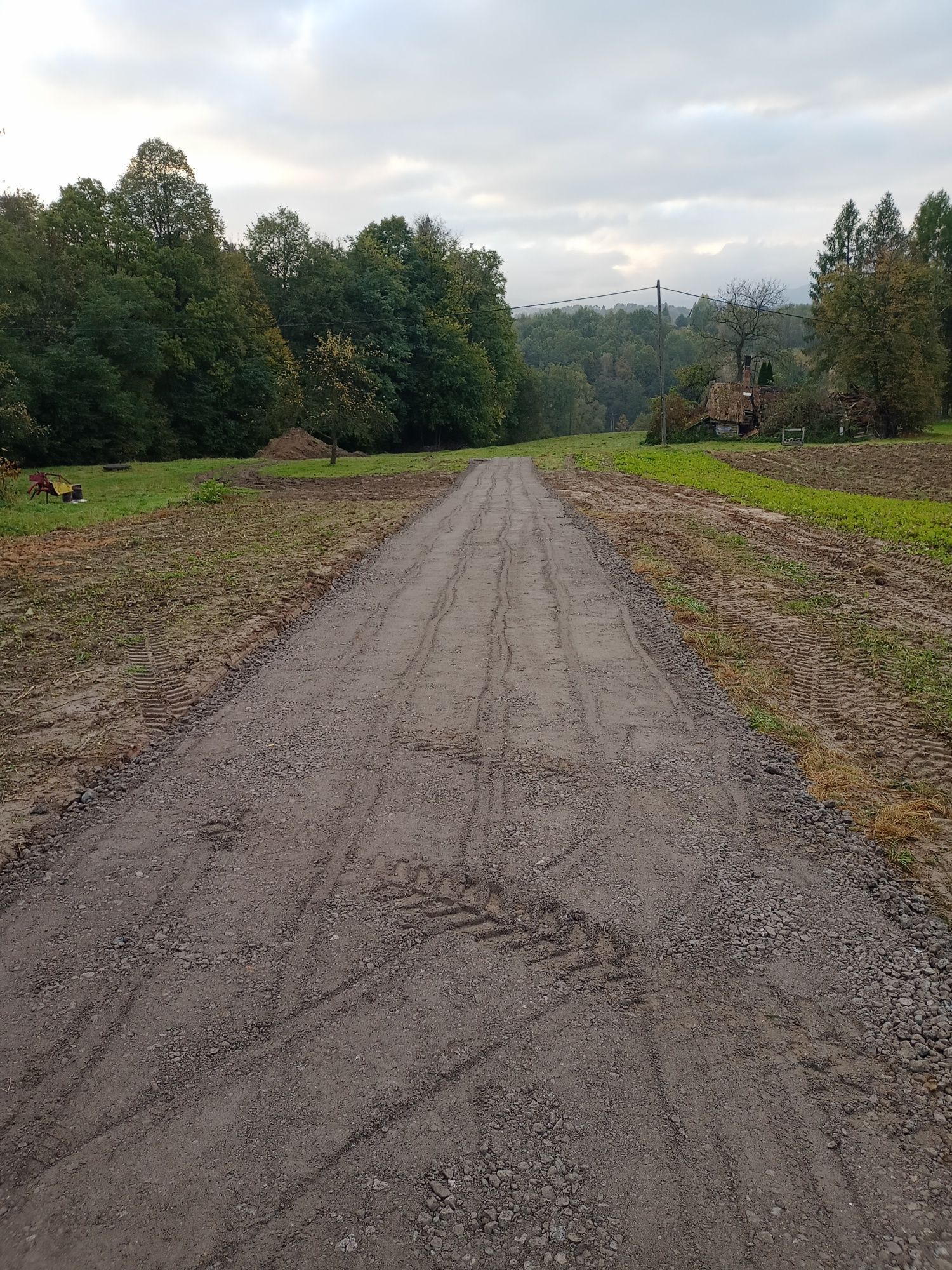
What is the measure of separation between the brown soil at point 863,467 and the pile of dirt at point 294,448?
2060cm

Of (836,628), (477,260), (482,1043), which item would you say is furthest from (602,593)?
(477,260)

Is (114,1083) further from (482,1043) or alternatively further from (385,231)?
(385,231)

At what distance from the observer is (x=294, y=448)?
133 feet

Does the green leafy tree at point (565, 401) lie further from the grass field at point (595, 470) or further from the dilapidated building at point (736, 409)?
the grass field at point (595, 470)

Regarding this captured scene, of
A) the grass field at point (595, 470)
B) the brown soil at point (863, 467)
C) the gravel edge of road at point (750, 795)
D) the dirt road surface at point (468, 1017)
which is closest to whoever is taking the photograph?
the dirt road surface at point (468, 1017)

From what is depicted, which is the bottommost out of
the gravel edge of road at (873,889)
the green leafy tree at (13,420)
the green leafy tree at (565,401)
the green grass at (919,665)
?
the gravel edge of road at (873,889)

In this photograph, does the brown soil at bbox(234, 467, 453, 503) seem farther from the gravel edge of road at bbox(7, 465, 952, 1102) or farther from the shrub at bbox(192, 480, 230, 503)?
the gravel edge of road at bbox(7, 465, 952, 1102)

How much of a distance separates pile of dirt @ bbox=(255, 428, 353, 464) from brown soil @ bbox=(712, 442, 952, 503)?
20.6 meters

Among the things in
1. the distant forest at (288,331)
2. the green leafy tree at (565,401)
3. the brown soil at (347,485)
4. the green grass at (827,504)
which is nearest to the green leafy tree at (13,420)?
the distant forest at (288,331)

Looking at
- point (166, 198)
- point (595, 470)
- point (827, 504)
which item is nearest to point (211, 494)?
point (595, 470)

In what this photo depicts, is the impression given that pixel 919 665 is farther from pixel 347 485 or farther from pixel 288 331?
pixel 288 331

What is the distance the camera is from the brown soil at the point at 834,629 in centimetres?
531

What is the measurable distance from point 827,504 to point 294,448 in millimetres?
28410

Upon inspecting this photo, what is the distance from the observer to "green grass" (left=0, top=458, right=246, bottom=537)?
60.6ft
